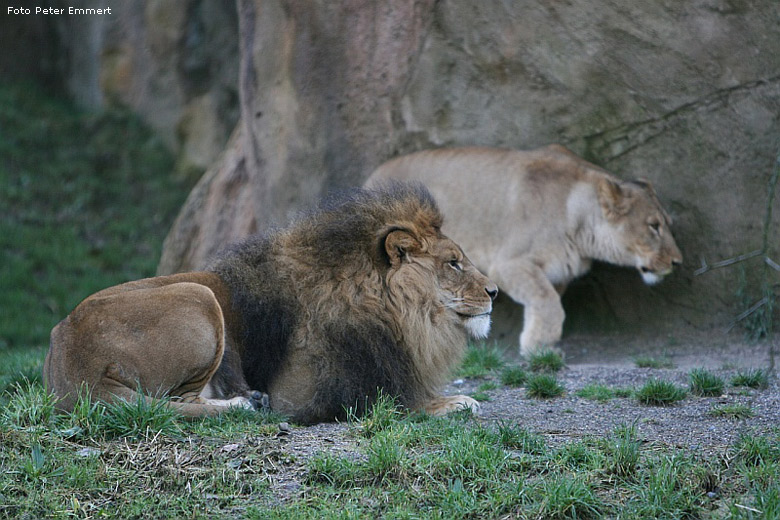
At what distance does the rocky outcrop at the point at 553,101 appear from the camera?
8.23 meters

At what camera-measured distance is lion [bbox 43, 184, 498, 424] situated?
195 inches

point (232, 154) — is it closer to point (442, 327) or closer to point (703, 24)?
point (703, 24)

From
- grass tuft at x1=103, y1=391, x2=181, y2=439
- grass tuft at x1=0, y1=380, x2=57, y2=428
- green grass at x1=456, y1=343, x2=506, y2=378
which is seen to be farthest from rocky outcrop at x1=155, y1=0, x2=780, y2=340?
grass tuft at x1=0, y1=380, x2=57, y2=428

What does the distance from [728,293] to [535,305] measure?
1.74m

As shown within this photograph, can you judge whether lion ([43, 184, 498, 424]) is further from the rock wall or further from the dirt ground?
the rock wall

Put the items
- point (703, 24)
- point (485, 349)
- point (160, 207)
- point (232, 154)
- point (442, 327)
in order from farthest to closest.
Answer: point (160, 207) → point (232, 154) → point (703, 24) → point (485, 349) → point (442, 327)

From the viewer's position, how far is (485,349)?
763 centimetres

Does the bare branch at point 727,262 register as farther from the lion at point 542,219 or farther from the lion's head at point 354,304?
the lion's head at point 354,304

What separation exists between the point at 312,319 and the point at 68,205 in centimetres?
863

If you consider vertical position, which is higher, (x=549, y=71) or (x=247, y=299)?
(x=549, y=71)

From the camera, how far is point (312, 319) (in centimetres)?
536

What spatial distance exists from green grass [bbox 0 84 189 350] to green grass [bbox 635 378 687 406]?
694cm

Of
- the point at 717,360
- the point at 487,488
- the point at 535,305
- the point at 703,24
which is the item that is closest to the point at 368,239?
the point at 487,488

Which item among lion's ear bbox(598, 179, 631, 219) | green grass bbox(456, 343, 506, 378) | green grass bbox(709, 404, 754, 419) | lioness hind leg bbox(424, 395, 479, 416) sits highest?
lion's ear bbox(598, 179, 631, 219)
